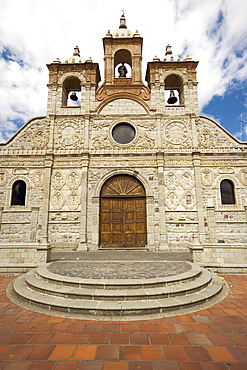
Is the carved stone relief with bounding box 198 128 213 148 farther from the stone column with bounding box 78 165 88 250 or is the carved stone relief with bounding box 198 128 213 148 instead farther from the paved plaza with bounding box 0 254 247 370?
the paved plaza with bounding box 0 254 247 370

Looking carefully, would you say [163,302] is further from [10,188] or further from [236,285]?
[10,188]

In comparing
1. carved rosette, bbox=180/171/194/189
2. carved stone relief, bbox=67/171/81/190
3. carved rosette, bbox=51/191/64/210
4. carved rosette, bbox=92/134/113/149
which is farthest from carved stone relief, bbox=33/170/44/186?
carved rosette, bbox=180/171/194/189

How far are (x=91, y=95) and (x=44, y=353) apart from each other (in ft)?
48.2

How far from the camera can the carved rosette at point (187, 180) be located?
13.1 m

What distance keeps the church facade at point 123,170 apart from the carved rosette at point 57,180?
2.5 inches

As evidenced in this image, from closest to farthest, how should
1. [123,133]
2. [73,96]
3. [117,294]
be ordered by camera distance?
[117,294]
[123,133]
[73,96]

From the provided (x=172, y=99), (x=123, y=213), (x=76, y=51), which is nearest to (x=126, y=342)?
(x=123, y=213)

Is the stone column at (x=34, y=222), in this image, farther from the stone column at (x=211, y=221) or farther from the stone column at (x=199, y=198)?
the stone column at (x=211, y=221)

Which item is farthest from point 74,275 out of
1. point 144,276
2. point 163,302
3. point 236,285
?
point 236,285

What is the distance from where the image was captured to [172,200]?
12953 mm

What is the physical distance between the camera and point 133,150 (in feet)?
44.9

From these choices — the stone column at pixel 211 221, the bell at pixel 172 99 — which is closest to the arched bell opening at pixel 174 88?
the bell at pixel 172 99

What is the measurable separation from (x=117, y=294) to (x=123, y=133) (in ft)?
37.3

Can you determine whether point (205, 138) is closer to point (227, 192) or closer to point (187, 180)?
point (187, 180)
